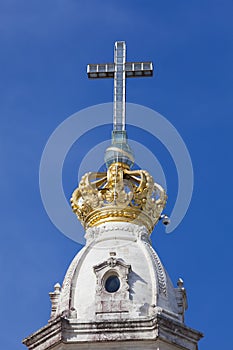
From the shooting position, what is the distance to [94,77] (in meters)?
51.9

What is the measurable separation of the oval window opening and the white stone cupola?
3cm

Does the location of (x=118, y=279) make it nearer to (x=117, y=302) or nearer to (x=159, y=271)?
(x=117, y=302)

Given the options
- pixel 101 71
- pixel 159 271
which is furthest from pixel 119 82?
pixel 159 271

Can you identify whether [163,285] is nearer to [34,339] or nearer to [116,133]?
[34,339]

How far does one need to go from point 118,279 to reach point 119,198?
4569mm

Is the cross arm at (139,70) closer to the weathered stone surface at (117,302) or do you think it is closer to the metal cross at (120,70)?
the metal cross at (120,70)

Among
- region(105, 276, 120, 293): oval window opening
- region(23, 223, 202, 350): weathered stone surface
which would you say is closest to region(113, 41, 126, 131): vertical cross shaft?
region(23, 223, 202, 350): weathered stone surface

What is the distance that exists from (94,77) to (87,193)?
582cm

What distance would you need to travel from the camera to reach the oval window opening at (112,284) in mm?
43875

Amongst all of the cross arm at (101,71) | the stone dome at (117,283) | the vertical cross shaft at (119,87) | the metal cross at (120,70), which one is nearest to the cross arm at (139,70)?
the metal cross at (120,70)

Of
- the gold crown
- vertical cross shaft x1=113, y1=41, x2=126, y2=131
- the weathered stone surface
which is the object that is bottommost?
the weathered stone surface

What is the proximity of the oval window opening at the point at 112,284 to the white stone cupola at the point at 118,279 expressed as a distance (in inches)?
1.3

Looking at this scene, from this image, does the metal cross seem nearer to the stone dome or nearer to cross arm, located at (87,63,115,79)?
cross arm, located at (87,63,115,79)

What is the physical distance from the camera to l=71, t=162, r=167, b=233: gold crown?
1870 inches
